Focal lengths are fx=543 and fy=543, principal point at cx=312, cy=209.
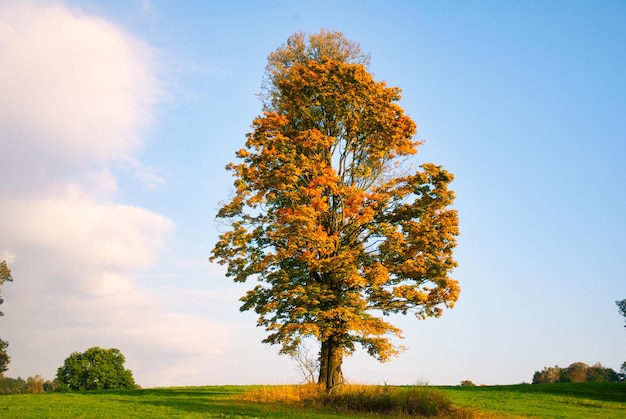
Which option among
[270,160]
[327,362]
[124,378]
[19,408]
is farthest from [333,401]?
[124,378]

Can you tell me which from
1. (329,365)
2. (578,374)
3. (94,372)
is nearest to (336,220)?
(329,365)

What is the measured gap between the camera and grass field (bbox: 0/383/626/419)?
20.3 metres

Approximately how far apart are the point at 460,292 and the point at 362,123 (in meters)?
9.72

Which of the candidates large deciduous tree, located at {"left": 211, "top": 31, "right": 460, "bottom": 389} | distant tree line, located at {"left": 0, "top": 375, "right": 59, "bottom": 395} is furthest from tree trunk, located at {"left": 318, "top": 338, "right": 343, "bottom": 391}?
distant tree line, located at {"left": 0, "top": 375, "right": 59, "bottom": 395}

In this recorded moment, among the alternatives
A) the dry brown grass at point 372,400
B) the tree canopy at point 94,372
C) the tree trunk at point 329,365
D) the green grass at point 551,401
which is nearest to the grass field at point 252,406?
the green grass at point 551,401

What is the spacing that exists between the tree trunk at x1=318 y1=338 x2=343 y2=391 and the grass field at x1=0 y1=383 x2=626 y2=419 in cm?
268

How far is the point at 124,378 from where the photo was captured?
53344 mm

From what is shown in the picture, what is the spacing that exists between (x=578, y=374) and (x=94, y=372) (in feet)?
194

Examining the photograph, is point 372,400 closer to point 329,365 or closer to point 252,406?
point 329,365

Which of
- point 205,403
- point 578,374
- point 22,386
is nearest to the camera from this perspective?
point 205,403

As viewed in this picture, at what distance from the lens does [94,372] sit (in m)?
52.0

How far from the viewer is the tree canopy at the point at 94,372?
51.9 m

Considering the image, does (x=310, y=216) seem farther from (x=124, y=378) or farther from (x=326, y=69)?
A: (x=124, y=378)

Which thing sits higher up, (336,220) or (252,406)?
(336,220)
